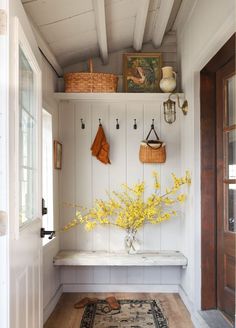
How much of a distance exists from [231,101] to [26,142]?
158 cm

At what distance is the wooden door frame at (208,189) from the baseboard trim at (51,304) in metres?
1.32

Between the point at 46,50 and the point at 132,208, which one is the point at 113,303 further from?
the point at 46,50

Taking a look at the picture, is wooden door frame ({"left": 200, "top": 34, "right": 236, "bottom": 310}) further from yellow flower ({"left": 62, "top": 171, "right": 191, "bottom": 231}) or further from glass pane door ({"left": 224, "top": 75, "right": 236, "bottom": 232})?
yellow flower ({"left": 62, "top": 171, "right": 191, "bottom": 231})

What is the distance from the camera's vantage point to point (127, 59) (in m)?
3.31

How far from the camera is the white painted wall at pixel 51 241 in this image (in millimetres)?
2732

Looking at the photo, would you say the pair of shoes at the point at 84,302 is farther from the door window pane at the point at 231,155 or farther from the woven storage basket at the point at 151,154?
the door window pane at the point at 231,155

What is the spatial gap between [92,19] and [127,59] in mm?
796

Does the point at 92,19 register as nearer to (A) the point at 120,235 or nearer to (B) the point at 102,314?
(A) the point at 120,235

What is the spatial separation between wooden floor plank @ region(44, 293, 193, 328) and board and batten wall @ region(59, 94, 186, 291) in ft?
0.33

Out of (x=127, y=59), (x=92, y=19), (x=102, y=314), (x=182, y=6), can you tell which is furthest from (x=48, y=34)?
(x=102, y=314)

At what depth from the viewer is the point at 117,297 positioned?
3.14m

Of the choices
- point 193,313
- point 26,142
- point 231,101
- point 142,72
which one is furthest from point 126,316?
point 142,72

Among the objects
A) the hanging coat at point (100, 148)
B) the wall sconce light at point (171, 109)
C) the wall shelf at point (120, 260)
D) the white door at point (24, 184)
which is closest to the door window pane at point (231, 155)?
the wall sconce light at point (171, 109)

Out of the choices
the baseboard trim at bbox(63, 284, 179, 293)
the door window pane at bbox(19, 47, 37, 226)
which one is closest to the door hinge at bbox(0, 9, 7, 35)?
the door window pane at bbox(19, 47, 37, 226)
